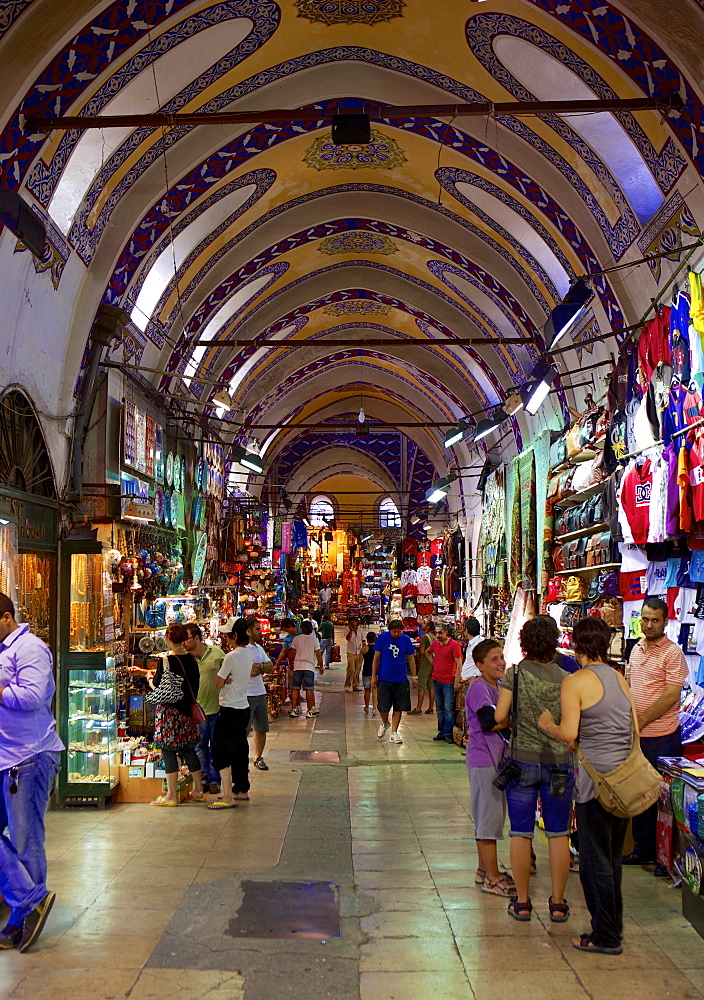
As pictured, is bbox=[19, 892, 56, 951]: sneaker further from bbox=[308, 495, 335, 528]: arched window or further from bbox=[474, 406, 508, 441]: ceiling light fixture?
bbox=[308, 495, 335, 528]: arched window

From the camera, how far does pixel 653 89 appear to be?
19.0ft

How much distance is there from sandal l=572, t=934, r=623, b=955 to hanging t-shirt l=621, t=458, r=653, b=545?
3151 mm

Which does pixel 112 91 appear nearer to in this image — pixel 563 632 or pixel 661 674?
pixel 661 674

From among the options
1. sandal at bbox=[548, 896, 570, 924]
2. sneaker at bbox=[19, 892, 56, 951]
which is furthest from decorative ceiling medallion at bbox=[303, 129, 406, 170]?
sneaker at bbox=[19, 892, 56, 951]

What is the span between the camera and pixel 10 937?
154 inches

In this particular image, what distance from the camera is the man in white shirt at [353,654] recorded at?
49.2 ft

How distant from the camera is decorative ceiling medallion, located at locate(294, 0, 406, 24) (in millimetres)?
6805

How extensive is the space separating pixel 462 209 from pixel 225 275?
9.12 ft

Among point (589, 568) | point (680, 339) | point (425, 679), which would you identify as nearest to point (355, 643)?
point (425, 679)

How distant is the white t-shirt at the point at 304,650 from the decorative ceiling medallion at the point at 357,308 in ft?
19.1

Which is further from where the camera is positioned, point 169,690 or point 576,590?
point 576,590

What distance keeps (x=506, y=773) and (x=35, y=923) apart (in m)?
2.16

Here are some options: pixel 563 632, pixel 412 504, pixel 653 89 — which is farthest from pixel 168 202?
pixel 412 504

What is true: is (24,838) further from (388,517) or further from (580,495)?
(388,517)
